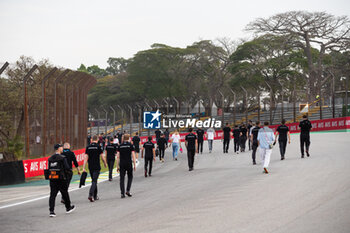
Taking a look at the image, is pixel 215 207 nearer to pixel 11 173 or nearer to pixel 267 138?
pixel 267 138

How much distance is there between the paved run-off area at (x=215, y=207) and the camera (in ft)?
22.3

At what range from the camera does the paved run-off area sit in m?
6.79

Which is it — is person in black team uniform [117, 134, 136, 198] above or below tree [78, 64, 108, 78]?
below

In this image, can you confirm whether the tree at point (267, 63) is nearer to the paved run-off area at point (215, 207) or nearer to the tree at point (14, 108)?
the tree at point (14, 108)

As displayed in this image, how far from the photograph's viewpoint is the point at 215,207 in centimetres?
819

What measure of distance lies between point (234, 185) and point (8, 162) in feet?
27.4

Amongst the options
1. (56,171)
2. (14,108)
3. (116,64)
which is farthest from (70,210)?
(116,64)

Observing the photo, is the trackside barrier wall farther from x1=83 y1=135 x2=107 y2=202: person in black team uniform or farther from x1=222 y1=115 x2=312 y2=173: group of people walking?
x1=222 y1=115 x2=312 y2=173: group of people walking

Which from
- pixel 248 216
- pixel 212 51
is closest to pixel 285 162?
pixel 248 216

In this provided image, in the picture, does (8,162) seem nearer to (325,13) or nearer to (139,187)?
(139,187)

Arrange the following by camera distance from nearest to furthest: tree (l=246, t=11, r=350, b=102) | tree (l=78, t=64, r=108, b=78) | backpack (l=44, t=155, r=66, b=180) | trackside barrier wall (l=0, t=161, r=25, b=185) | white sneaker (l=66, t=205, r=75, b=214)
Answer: backpack (l=44, t=155, r=66, b=180), white sneaker (l=66, t=205, r=75, b=214), trackside barrier wall (l=0, t=161, r=25, b=185), tree (l=246, t=11, r=350, b=102), tree (l=78, t=64, r=108, b=78)

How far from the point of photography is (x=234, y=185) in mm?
10875

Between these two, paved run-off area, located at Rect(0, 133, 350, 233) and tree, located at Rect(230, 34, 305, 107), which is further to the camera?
tree, located at Rect(230, 34, 305, 107)

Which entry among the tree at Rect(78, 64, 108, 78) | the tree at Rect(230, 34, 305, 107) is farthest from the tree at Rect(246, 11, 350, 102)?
the tree at Rect(78, 64, 108, 78)
